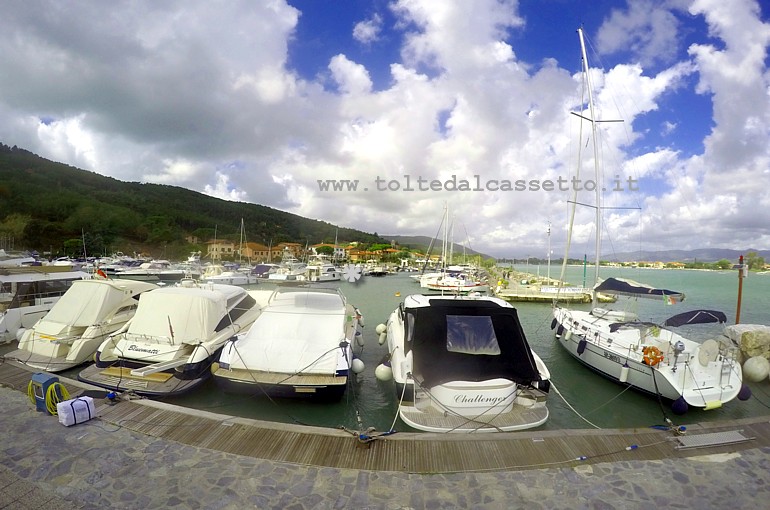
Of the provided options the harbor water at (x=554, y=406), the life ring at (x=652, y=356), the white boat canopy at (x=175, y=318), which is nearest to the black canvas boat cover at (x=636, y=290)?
the harbor water at (x=554, y=406)

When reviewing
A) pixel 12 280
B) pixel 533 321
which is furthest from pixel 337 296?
pixel 533 321

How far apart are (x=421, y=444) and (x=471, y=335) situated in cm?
271

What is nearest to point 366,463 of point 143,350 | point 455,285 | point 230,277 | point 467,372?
point 467,372

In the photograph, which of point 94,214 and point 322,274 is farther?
point 94,214

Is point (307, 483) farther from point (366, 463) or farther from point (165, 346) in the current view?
point (165, 346)

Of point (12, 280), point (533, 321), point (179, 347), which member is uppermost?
point (12, 280)

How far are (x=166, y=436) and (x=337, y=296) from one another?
5487 mm

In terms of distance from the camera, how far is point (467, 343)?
6676mm

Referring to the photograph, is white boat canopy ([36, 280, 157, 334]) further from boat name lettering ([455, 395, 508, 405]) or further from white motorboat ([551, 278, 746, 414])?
white motorboat ([551, 278, 746, 414])

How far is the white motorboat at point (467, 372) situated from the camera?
556 cm

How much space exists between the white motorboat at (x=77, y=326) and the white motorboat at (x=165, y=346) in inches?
50.5

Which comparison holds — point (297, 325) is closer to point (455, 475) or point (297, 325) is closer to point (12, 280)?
point (455, 475)

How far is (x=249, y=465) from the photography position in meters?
4.05

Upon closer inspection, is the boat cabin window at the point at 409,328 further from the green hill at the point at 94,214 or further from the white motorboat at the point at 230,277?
the green hill at the point at 94,214
